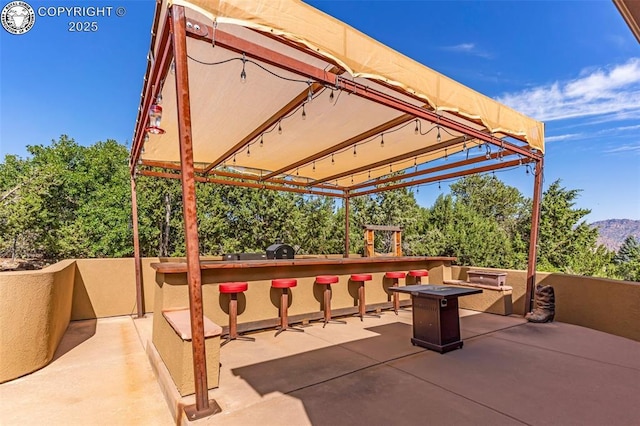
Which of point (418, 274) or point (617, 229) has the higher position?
point (418, 274)

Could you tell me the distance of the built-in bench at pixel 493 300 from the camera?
5973 millimetres

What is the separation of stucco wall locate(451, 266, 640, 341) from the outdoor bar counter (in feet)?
7.01

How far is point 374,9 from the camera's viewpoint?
400 inches

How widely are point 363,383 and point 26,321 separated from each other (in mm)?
3697

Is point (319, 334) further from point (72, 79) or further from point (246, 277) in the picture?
point (72, 79)

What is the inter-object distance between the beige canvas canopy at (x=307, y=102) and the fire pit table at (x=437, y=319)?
223 cm

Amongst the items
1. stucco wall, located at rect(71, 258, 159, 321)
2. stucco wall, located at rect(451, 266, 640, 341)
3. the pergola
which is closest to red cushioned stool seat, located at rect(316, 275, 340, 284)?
the pergola

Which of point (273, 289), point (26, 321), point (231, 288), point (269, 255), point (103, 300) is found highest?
point (269, 255)

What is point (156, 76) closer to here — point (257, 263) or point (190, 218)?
→ point (190, 218)

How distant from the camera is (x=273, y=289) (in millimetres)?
5039
